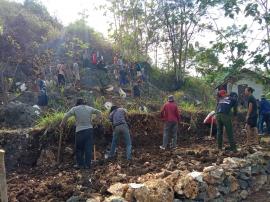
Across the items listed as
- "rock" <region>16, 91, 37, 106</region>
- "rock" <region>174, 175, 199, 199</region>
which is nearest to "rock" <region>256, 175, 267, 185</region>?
"rock" <region>174, 175, 199, 199</region>

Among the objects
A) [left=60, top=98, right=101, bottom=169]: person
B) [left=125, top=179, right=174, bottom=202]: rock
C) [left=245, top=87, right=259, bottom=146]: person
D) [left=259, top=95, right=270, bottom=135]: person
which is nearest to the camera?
[left=125, top=179, right=174, bottom=202]: rock

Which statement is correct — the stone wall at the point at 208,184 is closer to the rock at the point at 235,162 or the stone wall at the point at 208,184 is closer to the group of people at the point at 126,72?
the rock at the point at 235,162

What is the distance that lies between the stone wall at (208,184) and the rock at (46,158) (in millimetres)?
4628

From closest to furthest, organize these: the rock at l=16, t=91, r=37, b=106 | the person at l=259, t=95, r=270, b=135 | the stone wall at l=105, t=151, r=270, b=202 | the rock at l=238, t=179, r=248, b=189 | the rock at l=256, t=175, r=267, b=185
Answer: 1. the stone wall at l=105, t=151, r=270, b=202
2. the rock at l=238, t=179, r=248, b=189
3. the rock at l=256, t=175, r=267, b=185
4. the person at l=259, t=95, r=270, b=135
5. the rock at l=16, t=91, r=37, b=106

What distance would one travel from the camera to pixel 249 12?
10008 mm

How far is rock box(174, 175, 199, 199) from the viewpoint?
20.6 ft

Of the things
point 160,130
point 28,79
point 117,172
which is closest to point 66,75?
point 28,79

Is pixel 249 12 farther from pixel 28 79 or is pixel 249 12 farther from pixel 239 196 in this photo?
pixel 28 79

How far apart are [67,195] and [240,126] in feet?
43.0

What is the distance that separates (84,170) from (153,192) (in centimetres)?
299

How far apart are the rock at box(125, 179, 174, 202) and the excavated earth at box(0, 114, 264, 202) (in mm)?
398

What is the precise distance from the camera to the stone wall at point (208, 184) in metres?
5.60

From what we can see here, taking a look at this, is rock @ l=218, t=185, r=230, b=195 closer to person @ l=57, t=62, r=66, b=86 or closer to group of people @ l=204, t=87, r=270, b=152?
group of people @ l=204, t=87, r=270, b=152

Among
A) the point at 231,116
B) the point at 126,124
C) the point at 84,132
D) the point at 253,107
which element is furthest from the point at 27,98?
the point at 253,107
